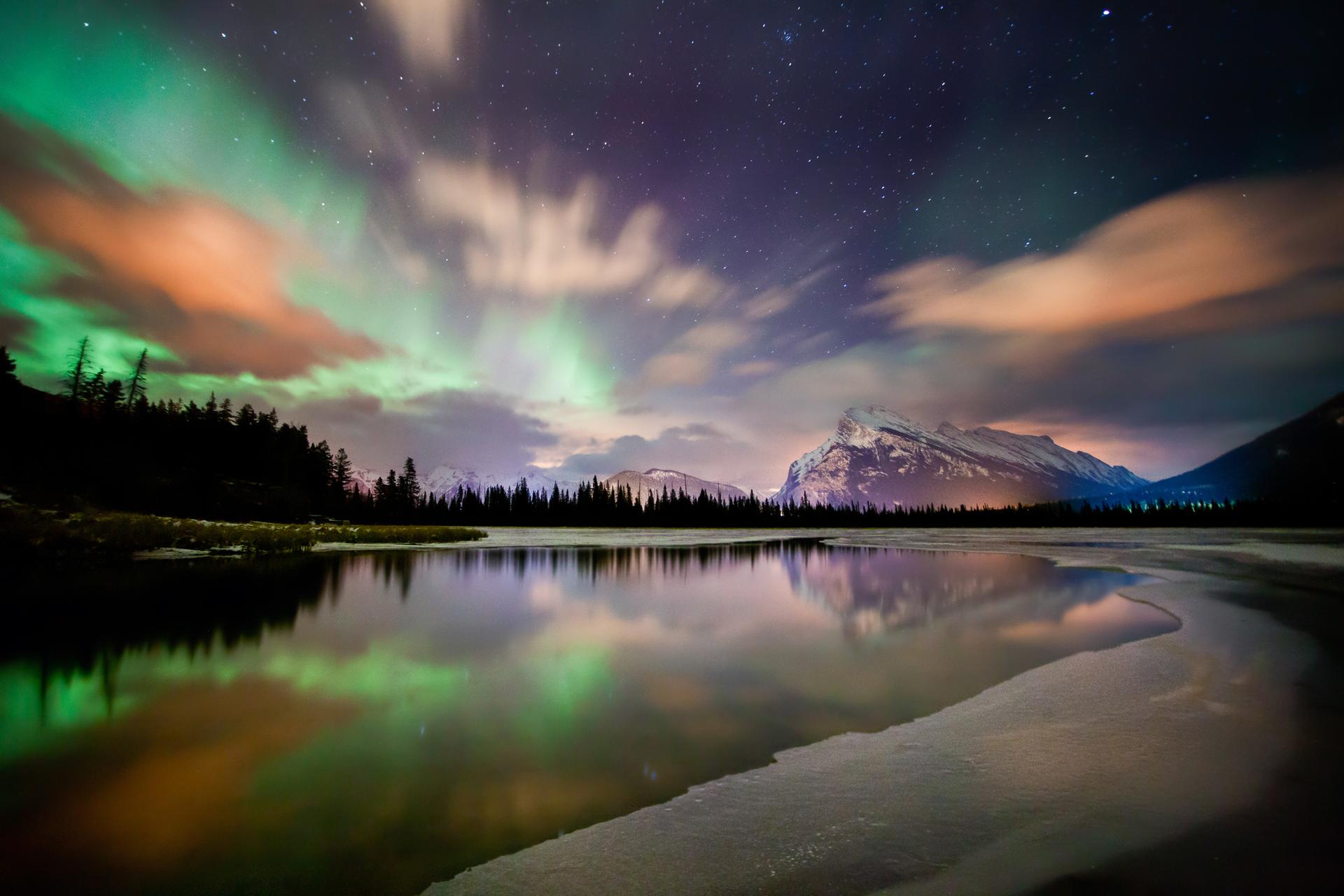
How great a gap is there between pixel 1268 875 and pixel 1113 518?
570 ft

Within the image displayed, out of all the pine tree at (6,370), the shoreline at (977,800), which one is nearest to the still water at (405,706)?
the shoreline at (977,800)

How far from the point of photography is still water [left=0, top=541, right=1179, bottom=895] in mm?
4508

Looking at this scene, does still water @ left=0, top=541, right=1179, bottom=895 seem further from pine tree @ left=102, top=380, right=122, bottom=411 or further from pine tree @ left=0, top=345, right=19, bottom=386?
pine tree @ left=102, top=380, right=122, bottom=411

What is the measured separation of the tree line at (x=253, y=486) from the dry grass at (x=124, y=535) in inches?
541

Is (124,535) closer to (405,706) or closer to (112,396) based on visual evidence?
(405,706)

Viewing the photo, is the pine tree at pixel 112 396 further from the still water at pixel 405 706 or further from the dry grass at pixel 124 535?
the still water at pixel 405 706

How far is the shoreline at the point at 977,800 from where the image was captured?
3.84 meters

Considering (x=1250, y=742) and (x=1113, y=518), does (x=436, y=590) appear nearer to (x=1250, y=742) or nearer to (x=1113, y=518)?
(x=1250, y=742)

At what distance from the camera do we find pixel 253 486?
9294 cm

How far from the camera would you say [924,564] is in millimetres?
31406

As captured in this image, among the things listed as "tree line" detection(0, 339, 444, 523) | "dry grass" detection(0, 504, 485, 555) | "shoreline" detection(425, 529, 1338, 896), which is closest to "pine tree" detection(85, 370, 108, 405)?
"tree line" detection(0, 339, 444, 523)

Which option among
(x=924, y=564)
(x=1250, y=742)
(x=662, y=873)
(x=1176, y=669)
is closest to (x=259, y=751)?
(x=662, y=873)

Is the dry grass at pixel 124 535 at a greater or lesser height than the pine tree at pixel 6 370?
lesser

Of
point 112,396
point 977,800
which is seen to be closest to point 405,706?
point 977,800
